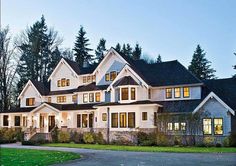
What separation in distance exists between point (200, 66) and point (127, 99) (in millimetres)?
30448

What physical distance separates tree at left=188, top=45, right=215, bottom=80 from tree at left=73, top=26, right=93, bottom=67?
843 inches

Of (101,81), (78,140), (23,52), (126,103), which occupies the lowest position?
(78,140)

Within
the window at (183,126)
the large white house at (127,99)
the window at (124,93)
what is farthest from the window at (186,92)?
the window at (124,93)

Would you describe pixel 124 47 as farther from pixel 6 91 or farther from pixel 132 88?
pixel 132 88

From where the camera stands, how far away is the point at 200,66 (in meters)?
61.7

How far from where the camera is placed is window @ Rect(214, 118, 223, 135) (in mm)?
30000

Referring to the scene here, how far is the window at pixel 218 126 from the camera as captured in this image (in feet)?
98.4

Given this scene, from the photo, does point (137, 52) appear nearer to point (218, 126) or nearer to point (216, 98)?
point (216, 98)

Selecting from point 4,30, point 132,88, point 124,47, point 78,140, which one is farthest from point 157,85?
point 124,47

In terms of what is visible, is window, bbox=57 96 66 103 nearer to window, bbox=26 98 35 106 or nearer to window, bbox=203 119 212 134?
window, bbox=26 98 35 106

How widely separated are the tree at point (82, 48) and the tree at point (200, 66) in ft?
70.2

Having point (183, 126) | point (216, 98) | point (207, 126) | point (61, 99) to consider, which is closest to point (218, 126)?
point (207, 126)

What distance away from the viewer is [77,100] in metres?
41.5

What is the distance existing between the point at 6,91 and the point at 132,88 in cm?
2888
